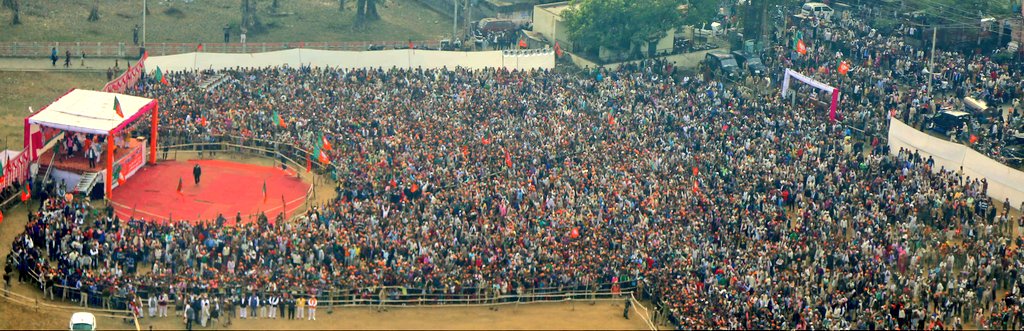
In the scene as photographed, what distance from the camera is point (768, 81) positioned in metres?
75.1

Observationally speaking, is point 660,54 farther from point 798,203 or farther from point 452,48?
point 798,203

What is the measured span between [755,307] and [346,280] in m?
13.7

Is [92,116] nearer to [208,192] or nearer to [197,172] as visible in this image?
[197,172]

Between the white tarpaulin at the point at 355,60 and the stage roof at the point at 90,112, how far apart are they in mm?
9224

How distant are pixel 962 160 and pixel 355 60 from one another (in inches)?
1119

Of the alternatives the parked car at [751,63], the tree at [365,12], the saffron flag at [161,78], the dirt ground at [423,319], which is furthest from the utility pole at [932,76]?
the saffron flag at [161,78]

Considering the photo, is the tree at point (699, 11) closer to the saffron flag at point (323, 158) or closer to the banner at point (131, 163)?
the saffron flag at point (323, 158)

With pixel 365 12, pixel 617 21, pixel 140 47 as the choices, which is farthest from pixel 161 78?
pixel 617 21

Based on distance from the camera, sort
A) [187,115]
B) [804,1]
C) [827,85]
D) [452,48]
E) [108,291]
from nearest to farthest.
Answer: [108,291], [187,115], [827,85], [452,48], [804,1]

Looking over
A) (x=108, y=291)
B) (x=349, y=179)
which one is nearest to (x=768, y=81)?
(x=349, y=179)

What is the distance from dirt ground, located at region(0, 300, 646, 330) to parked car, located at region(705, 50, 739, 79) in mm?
25571

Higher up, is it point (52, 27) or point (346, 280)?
point (52, 27)

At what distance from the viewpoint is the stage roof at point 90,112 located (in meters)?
58.8

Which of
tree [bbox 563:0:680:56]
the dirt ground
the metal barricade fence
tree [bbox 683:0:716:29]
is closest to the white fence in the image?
tree [bbox 683:0:716:29]
